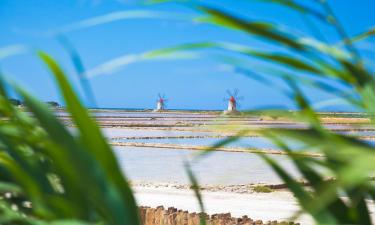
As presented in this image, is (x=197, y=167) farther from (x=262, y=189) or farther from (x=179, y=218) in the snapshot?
(x=179, y=218)

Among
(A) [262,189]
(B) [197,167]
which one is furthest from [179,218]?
(B) [197,167]

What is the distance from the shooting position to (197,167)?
18578 mm

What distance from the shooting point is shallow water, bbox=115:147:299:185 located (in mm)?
15359

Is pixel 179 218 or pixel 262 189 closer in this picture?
pixel 179 218

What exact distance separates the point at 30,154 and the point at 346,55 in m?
0.44

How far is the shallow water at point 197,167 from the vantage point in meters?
15.4

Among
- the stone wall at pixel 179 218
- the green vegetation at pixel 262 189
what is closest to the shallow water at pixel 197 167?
the green vegetation at pixel 262 189

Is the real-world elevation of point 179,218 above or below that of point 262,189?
below

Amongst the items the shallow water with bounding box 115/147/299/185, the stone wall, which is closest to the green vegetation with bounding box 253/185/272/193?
the shallow water with bounding box 115/147/299/185

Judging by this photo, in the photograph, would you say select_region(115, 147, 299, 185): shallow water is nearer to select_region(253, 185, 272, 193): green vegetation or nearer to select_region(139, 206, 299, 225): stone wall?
select_region(253, 185, 272, 193): green vegetation

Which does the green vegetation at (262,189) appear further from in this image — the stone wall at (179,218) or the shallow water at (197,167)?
the stone wall at (179,218)

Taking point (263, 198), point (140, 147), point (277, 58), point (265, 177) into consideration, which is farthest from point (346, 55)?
point (140, 147)

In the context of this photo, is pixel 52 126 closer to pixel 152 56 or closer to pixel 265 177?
pixel 152 56

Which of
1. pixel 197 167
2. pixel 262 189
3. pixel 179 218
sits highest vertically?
pixel 197 167
